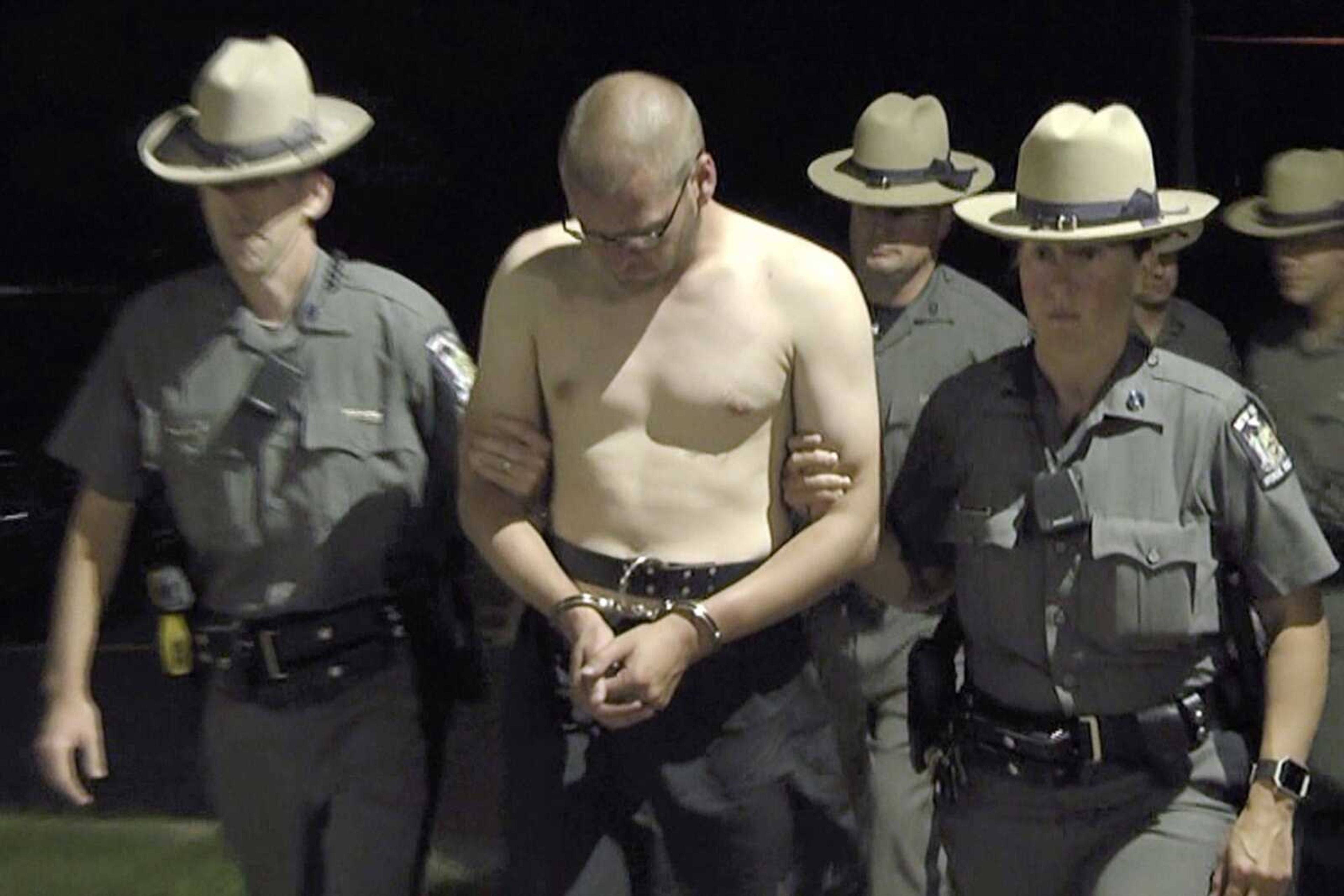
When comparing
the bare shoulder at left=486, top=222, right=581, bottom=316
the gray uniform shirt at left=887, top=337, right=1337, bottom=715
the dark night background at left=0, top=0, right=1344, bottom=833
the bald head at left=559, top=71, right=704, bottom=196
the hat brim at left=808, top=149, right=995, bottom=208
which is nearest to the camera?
the bald head at left=559, top=71, right=704, bottom=196

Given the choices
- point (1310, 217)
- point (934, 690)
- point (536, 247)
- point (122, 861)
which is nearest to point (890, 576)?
point (934, 690)

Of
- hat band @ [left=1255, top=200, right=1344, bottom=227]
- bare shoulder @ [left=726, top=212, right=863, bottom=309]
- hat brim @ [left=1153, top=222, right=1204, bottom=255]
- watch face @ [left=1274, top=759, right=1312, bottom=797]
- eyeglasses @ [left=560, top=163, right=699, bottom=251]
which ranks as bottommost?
watch face @ [left=1274, top=759, right=1312, bottom=797]

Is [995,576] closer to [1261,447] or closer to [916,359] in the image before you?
[1261,447]

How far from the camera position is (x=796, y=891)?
3.05m

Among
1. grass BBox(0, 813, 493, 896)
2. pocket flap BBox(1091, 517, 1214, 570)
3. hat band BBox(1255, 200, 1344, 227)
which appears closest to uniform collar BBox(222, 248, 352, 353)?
pocket flap BBox(1091, 517, 1214, 570)

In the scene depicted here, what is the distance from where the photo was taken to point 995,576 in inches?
116

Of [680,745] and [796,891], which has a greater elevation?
[680,745]

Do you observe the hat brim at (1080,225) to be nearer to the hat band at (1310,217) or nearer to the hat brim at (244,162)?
the hat brim at (244,162)

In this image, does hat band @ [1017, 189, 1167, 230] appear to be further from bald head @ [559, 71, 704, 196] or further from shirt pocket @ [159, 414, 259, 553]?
shirt pocket @ [159, 414, 259, 553]

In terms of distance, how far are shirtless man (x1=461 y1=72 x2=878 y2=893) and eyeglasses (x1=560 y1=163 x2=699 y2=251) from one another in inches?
1.5

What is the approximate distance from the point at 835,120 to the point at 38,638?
321 cm

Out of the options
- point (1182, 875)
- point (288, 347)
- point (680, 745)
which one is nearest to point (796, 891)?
point (680, 745)

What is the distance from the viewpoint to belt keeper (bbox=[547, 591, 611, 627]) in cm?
289

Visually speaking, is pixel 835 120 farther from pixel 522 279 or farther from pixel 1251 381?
pixel 522 279
